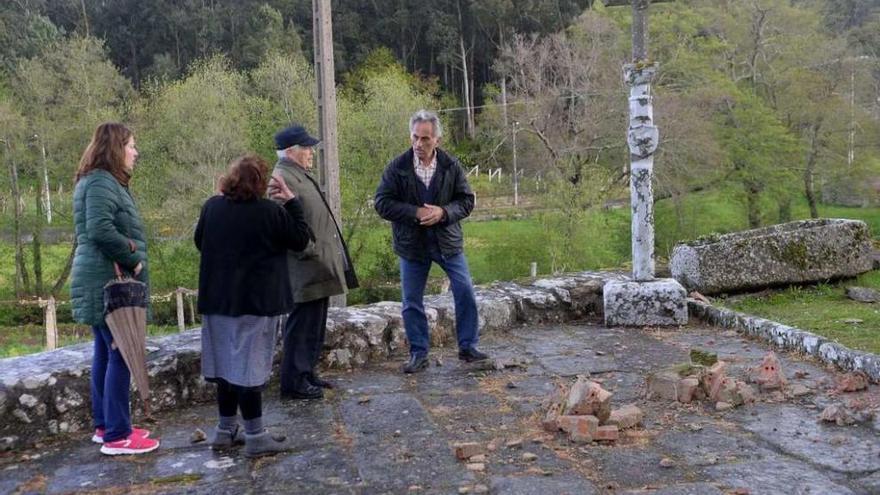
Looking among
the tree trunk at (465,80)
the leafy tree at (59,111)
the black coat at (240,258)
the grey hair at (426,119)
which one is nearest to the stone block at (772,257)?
the grey hair at (426,119)

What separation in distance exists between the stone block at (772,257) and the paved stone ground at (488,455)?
2868 millimetres

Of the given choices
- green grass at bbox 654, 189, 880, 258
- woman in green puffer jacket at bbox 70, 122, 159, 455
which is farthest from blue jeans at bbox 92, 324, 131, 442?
green grass at bbox 654, 189, 880, 258

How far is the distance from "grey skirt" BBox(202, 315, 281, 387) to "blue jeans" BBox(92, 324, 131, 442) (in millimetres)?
440

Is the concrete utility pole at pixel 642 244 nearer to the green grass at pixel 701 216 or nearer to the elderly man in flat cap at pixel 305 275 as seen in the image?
the elderly man in flat cap at pixel 305 275

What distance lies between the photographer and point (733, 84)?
2909 centimetres

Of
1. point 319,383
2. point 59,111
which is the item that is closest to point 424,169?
point 319,383

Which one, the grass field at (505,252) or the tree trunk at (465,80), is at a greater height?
the tree trunk at (465,80)

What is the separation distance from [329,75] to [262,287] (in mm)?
8943

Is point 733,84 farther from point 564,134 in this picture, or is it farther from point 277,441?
point 277,441

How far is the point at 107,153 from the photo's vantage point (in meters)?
3.89

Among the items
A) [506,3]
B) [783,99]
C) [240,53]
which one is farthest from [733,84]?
Answer: [240,53]

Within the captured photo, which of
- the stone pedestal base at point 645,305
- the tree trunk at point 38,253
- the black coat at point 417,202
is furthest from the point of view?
the tree trunk at point 38,253

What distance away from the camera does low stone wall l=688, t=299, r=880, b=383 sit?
494 cm

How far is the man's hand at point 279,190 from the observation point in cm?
435
